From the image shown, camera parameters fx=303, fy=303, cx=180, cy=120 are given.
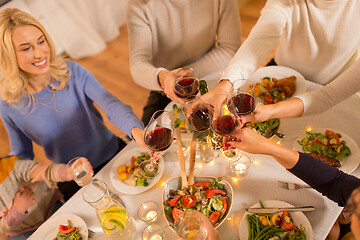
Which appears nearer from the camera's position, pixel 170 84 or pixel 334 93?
pixel 334 93

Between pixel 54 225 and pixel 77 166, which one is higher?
pixel 77 166

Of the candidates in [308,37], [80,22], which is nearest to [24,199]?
[308,37]

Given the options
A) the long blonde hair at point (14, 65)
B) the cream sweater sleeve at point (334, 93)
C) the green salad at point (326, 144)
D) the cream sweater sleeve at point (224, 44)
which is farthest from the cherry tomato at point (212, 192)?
the long blonde hair at point (14, 65)

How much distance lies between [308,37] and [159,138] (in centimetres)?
106

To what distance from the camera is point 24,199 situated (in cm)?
172

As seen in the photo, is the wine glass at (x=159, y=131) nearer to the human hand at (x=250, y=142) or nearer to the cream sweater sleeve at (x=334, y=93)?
the human hand at (x=250, y=142)

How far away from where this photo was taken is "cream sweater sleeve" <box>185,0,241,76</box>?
1931 mm

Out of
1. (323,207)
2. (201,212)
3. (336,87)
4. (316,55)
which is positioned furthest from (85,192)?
(316,55)

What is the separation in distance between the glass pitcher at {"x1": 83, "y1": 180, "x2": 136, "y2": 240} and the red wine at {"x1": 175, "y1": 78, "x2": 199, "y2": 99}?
1.84 ft

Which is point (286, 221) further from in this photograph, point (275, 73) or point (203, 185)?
point (275, 73)

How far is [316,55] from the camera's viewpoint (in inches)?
69.4

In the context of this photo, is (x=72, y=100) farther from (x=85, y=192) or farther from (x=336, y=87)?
(x=336, y=87)

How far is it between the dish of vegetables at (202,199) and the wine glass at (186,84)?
41cm

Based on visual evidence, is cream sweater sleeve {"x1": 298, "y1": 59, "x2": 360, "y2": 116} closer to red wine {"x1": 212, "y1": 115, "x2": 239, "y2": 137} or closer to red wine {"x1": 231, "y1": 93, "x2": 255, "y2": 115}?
red wine {"x1": 231, "y1": 93, "x2": 255, "y2": 115}
